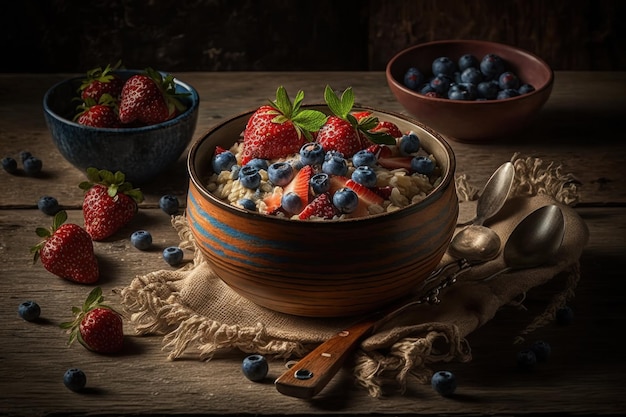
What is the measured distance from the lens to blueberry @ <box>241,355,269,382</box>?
1.34 m

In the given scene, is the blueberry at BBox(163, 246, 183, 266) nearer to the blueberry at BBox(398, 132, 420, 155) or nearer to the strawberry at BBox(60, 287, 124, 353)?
the strawberry at BBox(60, 287, 124, 353)

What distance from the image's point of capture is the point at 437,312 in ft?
4.87

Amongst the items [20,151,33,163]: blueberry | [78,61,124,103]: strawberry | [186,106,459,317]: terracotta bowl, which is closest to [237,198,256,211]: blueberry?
[186,106,459,317]: terracotta bowl

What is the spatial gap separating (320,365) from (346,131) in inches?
16.7

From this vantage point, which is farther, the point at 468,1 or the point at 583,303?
the point at 468,1

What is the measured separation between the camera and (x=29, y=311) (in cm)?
150

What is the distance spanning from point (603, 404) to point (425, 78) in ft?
4.00

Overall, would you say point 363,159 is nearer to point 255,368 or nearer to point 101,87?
point 255,368

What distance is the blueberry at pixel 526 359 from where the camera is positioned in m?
1.37

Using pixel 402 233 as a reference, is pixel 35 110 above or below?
below

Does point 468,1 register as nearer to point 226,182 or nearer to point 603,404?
point 226,182

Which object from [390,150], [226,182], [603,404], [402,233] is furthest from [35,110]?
[603,404]

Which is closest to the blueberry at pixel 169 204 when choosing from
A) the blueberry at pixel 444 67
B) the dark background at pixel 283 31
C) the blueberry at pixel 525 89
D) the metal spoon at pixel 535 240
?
the metal spoon at pixel 535 240

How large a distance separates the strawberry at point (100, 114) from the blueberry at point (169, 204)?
0.21 m
